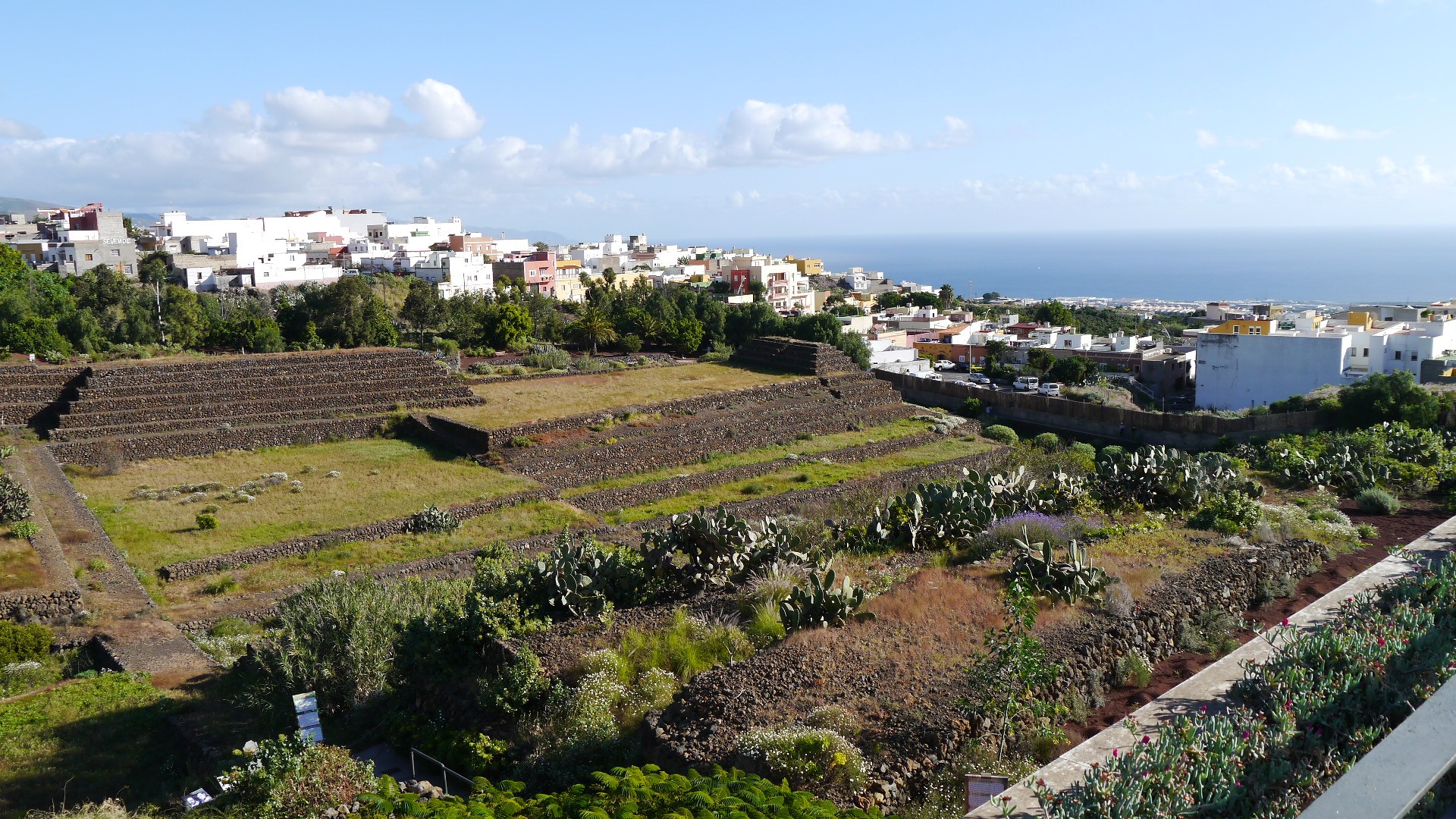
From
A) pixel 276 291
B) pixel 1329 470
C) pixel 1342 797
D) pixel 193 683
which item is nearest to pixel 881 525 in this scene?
pixel 1329 470

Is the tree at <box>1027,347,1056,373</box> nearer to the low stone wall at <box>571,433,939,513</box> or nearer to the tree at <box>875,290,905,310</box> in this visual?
the low stone wall at <box>571,433,939,513</box>

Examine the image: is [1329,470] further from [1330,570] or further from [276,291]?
[276,291]

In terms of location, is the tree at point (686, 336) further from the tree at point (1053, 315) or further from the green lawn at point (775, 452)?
the tree at point (1053, 315)

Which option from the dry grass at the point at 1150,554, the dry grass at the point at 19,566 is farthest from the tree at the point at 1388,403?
the dry grass at the point at 19,566

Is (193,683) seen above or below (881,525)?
below

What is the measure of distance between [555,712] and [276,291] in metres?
49.7

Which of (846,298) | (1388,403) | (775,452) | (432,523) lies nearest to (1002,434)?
(775,452)

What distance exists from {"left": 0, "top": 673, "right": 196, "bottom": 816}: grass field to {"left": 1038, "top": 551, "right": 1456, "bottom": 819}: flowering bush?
7.03 metres

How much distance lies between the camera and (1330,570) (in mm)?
8898

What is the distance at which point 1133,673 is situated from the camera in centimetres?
688

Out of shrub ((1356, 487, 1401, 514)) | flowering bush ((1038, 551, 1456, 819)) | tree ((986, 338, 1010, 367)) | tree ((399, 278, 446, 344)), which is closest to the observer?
flowering bush ((1038, 551, 1456, 819))

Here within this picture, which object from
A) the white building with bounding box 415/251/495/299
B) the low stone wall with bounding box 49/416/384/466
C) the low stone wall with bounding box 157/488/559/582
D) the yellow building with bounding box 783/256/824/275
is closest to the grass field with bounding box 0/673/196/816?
the low stone wall with bounding box 157/488/559/582

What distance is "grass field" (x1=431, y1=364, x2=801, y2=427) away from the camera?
26.0 m

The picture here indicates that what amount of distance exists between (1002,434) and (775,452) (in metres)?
7.69
